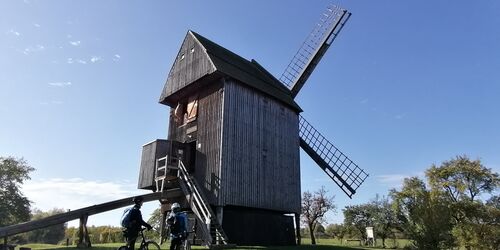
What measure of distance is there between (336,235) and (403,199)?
13.2 m

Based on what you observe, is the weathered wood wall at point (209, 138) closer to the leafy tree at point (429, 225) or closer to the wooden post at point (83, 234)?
the wooden post at point (83, 234)

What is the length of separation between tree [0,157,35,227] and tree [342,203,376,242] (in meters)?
40.2

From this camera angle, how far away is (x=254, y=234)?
18.9 meters

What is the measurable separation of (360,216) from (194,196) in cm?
3798

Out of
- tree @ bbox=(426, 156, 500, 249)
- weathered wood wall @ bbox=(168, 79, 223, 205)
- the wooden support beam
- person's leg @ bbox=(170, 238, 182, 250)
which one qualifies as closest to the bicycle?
person's leg @ bbox=(170, 238, 182, 250)

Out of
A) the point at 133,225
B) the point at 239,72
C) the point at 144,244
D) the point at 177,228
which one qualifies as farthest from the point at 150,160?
the point at 133,225

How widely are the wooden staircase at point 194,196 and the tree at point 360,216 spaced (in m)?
35.4

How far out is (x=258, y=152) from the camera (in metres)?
19.9

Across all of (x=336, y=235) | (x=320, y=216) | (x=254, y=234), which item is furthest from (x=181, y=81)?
(x=336, y=235)

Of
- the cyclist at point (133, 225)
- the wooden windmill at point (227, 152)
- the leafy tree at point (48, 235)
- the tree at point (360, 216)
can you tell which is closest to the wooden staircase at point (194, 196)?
the wooden windmill at point (227, 152)

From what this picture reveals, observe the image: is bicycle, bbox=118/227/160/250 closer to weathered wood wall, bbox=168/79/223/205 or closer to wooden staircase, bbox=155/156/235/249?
wooden staircase, bbox=155/156/235/249

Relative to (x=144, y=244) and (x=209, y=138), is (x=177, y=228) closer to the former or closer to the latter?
(x=144, y=244)

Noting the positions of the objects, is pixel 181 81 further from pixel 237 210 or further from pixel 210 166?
pixel 237 210

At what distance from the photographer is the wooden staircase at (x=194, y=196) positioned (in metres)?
15.7
